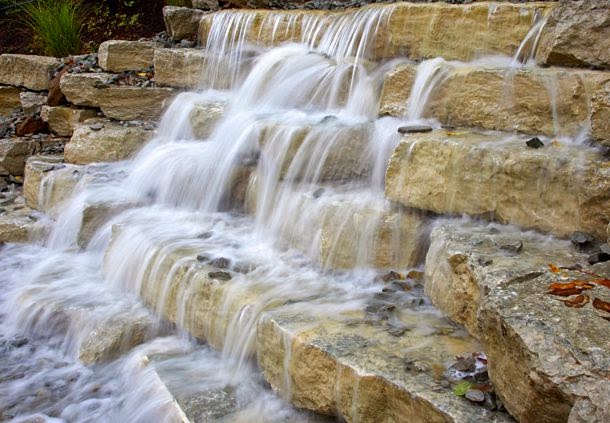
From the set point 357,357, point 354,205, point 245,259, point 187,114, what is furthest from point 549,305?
point 187,114

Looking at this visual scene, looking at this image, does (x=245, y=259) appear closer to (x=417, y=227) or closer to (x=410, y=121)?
(x=417, y=227)

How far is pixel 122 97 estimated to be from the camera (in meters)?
7.16

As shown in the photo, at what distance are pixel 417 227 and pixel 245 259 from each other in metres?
1.16

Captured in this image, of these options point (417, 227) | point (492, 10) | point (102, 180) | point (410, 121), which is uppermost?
point (492, 10)

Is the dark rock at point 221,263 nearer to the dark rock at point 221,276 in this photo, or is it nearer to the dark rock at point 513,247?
the dark rock at point 221,276

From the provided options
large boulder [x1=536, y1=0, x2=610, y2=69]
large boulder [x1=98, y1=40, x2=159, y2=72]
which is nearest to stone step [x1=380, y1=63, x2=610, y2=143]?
large boulder [x1=536, y1=0, x2=610, y2=69]

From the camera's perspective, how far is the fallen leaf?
2.46m

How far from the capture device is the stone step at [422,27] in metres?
4.70

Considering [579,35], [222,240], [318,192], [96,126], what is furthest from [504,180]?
[96,126]

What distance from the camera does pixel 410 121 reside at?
15.0 ft

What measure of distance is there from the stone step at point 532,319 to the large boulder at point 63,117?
18.0 ft

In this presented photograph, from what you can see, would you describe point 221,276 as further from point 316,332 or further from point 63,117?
point 63,117

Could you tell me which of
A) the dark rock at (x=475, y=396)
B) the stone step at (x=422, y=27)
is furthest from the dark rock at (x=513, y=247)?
the stone step at (x=422, y=27)

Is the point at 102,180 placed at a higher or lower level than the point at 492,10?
lower
